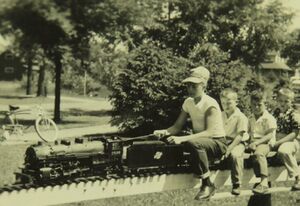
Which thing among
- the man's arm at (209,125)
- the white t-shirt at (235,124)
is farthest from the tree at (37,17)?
the white t-shirt at (235,124)

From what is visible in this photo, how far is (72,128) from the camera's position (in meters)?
22.2

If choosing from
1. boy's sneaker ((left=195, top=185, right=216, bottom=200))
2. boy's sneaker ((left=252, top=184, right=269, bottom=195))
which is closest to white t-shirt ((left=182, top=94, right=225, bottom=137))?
boy's sneaker ((left=195, top=185, right=216, bottom=200))

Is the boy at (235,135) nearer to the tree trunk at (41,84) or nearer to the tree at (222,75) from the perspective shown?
the tree at (222,75)

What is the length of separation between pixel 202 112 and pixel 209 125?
185mm

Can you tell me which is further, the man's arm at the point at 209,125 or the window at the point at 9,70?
the window at the point at 9,70

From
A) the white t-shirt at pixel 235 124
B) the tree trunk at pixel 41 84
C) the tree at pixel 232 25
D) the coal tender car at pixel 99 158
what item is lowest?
the tree trunk at pixel 41 84

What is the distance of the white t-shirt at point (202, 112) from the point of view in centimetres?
642

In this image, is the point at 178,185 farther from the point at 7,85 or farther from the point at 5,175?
the point at 7,85

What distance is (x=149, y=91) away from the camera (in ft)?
53.2

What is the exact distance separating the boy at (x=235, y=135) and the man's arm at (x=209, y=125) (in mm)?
423

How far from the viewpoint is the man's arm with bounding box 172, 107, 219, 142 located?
6.38m

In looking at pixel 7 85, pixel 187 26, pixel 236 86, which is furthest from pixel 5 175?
pixel 7 85

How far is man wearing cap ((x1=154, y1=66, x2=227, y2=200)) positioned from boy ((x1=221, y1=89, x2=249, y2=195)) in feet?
0.72

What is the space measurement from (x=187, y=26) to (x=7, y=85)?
35.0 m
